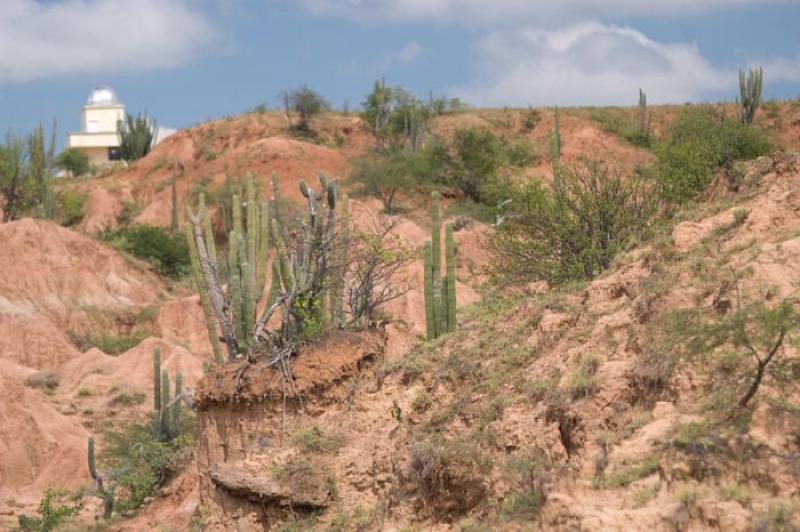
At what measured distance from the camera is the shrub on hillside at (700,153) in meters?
25.6

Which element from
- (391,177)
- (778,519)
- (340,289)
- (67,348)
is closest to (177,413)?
A: (340,289)

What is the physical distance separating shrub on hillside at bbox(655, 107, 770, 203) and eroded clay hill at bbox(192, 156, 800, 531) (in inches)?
314

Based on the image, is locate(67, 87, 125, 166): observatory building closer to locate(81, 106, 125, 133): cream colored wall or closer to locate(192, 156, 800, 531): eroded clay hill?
locate(81, 106, 125, 133): cream colored wall

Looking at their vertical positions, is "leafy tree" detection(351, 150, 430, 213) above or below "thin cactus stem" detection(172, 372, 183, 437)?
above

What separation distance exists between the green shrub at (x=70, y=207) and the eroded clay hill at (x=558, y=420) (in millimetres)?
44766

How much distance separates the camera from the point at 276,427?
16.8 m

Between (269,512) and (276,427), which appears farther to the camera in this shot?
(276,427)

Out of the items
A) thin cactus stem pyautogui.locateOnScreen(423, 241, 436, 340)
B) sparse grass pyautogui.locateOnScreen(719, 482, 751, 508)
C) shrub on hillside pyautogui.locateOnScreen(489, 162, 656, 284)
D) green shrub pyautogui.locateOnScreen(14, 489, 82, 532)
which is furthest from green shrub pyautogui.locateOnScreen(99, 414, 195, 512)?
sparse grass pyautogui.locateOnScreen(719, 482, 751, 508)

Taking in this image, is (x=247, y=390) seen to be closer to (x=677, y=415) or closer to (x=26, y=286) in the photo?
(x=677, y=415)

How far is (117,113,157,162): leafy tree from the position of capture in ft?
256

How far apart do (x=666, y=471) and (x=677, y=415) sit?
1.02 m

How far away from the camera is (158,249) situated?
168 feet

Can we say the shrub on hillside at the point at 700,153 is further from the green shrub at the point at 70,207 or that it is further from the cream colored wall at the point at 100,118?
the cream colored wall at the point at 100,118

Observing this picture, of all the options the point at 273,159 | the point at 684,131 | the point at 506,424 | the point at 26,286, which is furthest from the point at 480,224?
the point at 506,424
